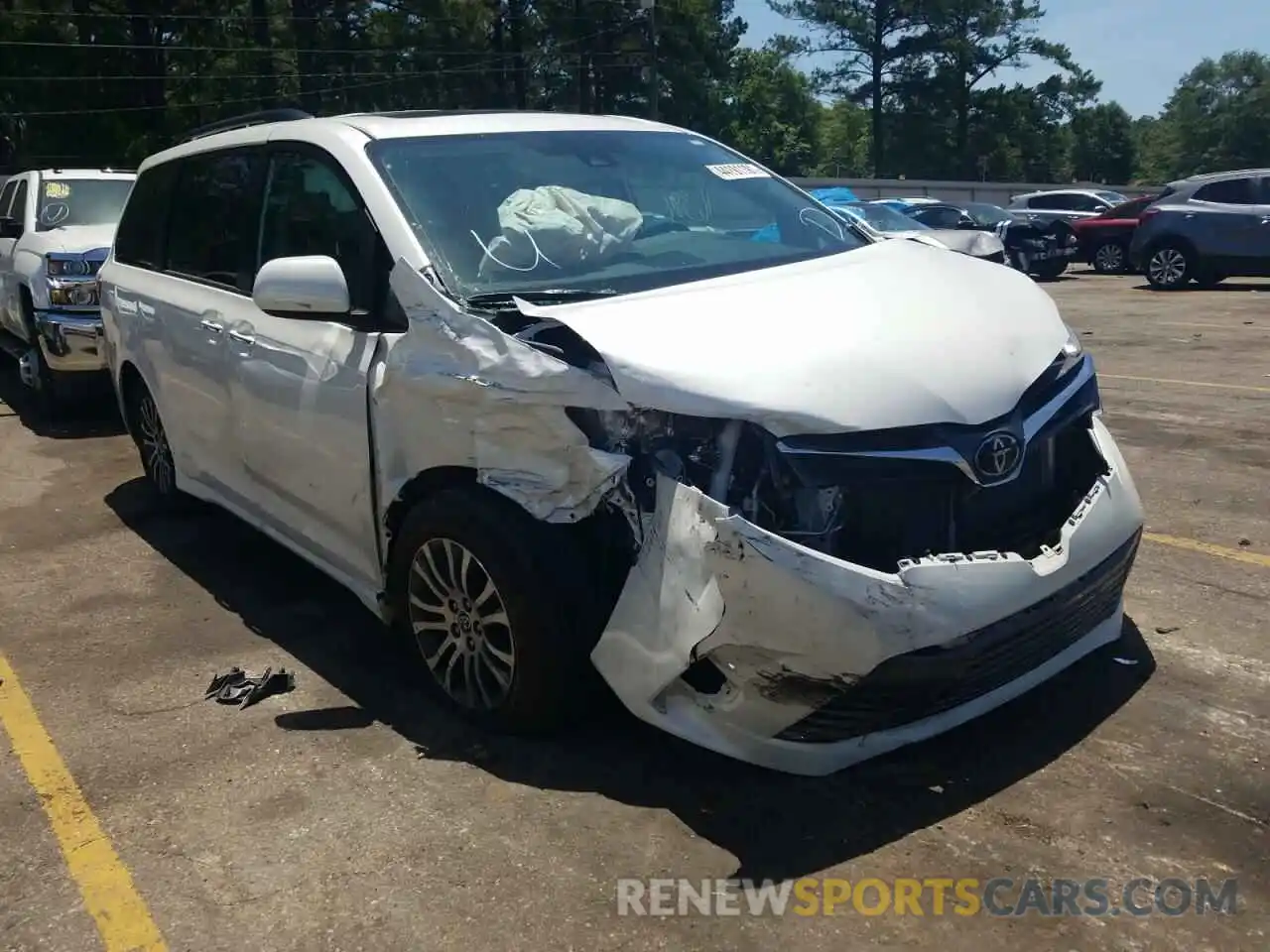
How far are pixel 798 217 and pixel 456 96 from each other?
136 ft

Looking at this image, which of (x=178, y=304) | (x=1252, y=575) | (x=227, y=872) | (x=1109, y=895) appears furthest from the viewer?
(x=178, y=304)

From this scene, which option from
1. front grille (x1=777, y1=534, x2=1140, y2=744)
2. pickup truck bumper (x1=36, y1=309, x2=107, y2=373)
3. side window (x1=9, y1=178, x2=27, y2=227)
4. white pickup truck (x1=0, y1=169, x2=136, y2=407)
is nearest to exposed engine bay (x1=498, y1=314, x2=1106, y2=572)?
front grille (x1=777, y1=534, x2=1140, y2=744)

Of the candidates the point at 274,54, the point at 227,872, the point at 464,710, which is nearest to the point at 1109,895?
the point at 464,710

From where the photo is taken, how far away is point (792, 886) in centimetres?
285

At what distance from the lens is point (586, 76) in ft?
158

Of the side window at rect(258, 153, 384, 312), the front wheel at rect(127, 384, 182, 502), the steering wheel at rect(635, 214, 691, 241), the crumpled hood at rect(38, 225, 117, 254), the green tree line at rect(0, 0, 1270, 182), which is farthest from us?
the green tree line at rect(0, 0, 1270, 182)

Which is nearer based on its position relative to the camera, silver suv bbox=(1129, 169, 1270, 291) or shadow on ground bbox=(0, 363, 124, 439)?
shadow on ground bbox=(0, 363, 124, 439)

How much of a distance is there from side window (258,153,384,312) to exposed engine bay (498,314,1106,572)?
909 mm

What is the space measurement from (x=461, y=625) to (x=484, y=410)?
692mm

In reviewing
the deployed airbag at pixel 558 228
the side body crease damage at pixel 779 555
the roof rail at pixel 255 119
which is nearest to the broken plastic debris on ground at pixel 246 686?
the side body crease damage at pixel 779 555

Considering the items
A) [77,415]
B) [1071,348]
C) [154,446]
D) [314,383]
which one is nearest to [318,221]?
[314,383]

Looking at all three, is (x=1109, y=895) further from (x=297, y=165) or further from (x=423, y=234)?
(x=297, y=165)

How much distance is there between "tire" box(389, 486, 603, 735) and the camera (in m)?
3.26

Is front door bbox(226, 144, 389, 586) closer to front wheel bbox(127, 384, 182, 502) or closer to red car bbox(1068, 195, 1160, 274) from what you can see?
front wheel bbox(127, 384, 182, 502)
